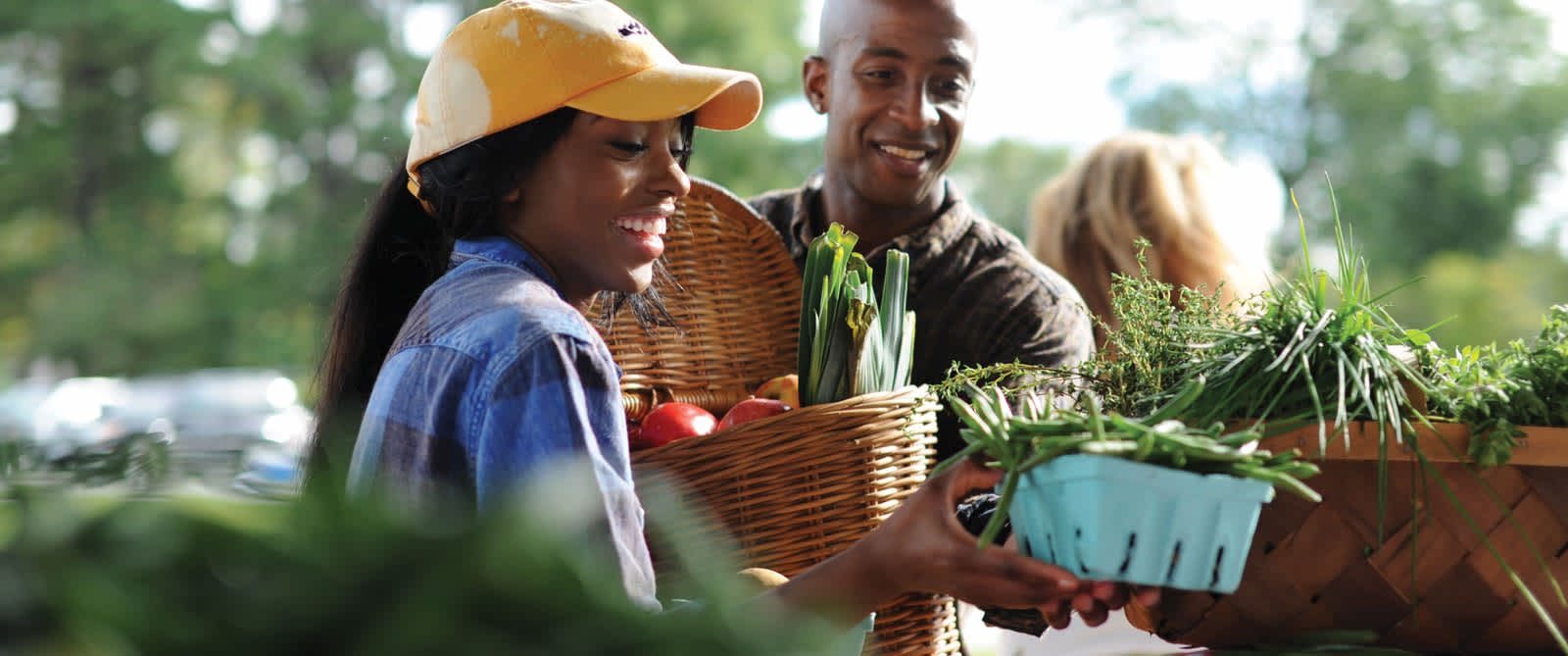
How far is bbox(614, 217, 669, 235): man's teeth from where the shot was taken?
5.91 ft

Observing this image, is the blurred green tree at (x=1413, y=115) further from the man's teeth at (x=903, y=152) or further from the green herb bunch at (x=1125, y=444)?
the green herb bunch at (x=1125, y=444)

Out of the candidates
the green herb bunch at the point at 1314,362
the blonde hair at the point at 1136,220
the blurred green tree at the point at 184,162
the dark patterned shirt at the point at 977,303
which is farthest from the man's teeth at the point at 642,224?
the blurred green tree at the point at 184,162

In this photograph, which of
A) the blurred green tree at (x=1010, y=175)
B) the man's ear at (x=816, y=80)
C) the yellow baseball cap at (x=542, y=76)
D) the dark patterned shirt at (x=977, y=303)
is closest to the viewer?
the yellow baseball cap at (x=542, y=76)

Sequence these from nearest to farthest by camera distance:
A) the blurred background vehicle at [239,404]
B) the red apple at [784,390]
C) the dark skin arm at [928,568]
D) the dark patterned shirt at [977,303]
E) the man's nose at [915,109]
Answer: the dark skin arm at [928,568] < the red apple at [784,390] < the dark patterned shirt at [977,303] < the man's nose at [915,109] < the blurred background vehicle at [239,404]

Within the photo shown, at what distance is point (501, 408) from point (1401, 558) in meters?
1.00

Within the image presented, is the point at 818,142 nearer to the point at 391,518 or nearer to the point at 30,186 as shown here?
the point at 30,186

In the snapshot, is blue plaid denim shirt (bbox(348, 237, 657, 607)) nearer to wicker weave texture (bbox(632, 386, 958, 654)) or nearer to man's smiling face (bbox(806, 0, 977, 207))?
wicker weave texture (bbox(632, 386, 958, 654))

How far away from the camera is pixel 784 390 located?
237cm

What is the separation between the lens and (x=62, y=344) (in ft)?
50.0

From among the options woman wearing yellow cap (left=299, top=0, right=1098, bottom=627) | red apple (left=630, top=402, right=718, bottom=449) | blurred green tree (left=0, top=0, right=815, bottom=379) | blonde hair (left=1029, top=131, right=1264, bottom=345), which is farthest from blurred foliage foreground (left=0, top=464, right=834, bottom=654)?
blurred green tree (left=0, top=0, right=815, bottom=379)

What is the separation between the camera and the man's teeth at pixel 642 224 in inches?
Answer: 71.0

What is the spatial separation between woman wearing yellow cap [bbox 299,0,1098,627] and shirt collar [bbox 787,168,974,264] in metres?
0.98

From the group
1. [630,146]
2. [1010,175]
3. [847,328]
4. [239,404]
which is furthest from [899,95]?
[1010,175]

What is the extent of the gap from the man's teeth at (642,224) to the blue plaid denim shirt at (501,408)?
10.8 inches
